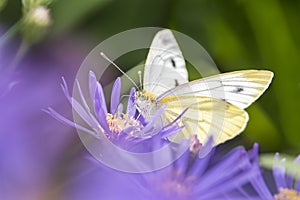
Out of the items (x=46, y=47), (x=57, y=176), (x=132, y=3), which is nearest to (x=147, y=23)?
(x=132, y=3)

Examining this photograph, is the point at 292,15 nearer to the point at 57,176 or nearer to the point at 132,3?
the point at 132,3

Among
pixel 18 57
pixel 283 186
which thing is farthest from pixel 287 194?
pixel 18 57

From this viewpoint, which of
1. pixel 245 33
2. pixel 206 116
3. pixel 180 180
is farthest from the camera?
pixel 245 33

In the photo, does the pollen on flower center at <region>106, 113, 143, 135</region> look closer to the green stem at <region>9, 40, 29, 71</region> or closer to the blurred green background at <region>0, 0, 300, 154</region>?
the green stem at <region>9, 40, 29, 71</region>

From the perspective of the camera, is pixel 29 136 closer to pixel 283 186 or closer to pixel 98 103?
pixel 98 103

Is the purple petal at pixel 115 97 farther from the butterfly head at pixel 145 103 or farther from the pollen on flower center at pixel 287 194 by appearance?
the pollen on flower center at pixel 287 194

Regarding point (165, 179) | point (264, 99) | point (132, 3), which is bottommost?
point (264, 99)
